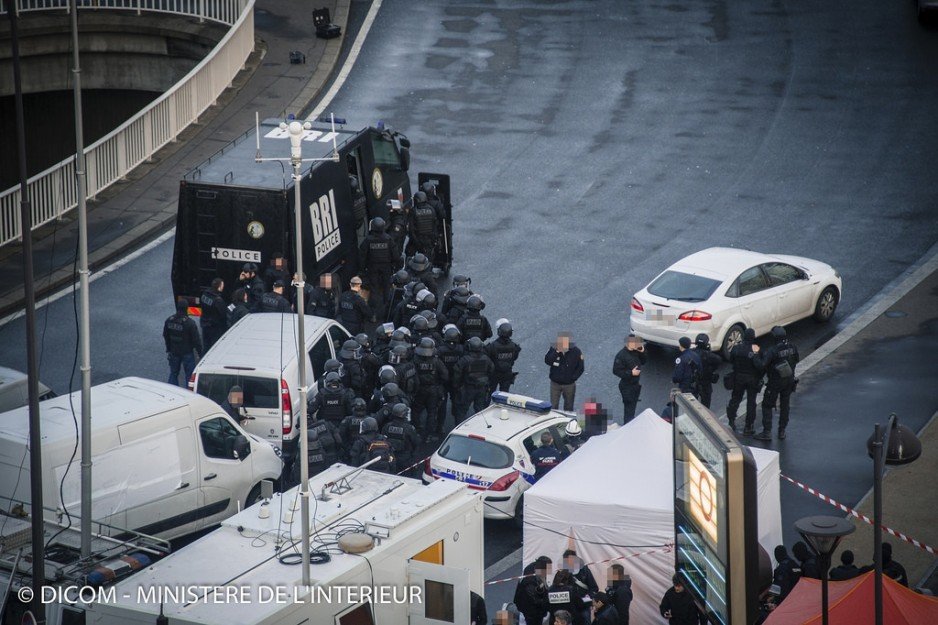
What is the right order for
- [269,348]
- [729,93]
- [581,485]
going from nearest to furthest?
[581,485]
[269,348]
[729,93]

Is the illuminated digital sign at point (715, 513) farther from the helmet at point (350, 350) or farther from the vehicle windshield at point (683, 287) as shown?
the vehicle windshield at point (683, 287)

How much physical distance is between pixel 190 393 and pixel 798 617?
738cm

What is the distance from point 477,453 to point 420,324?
137 inches

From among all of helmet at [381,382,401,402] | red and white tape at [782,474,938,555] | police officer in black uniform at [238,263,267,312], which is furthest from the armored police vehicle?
red and white tape at [782,474,938,555]

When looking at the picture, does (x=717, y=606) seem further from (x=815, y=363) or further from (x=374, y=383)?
(x=815, y=363)

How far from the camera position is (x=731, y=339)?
827 inches

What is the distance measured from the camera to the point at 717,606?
11281 millimetres

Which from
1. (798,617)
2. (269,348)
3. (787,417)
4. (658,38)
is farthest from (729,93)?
(798,617)

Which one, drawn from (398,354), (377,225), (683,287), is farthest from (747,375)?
(377,225)

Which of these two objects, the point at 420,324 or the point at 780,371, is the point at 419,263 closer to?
the point at 420,324

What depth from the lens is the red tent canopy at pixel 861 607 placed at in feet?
41.0

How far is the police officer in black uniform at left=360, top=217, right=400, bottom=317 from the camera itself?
22719 mm

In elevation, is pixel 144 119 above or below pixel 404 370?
above

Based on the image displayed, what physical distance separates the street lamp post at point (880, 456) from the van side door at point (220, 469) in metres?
7.57
